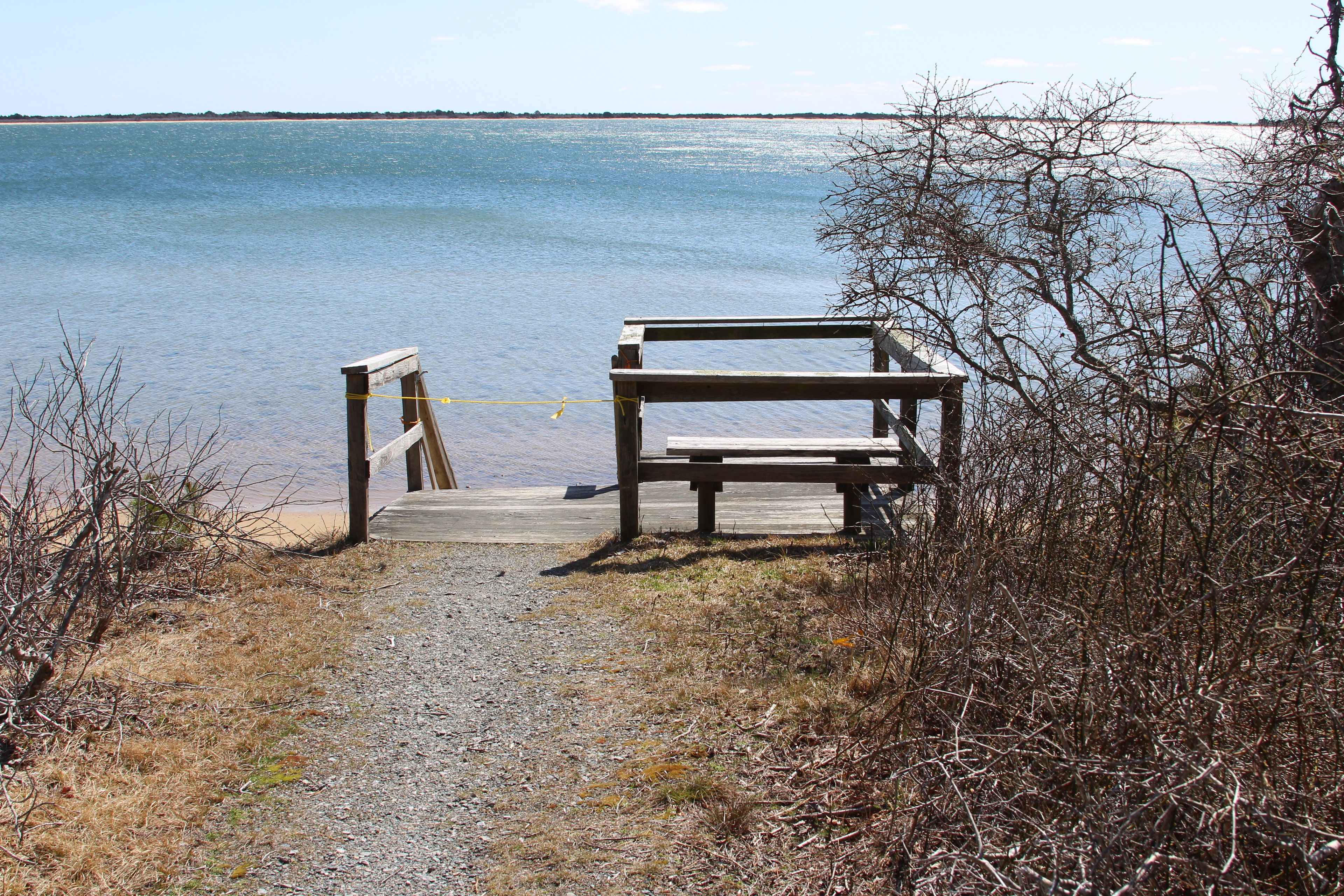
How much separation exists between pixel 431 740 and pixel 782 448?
12.0 ft

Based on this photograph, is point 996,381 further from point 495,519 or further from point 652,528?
point 495,519

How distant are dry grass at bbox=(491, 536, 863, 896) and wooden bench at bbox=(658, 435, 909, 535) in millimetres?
712

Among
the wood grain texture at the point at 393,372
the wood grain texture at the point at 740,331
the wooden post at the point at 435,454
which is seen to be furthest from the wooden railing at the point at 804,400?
the wooden post at the point at 435,454

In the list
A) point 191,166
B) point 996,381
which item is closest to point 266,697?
point 996,381

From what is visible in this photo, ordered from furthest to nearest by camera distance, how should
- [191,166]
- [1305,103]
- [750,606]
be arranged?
1. [191,166]
2. [750,606]
3. [1305,103]

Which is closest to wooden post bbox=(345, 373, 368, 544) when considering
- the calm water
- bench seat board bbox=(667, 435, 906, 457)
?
bench seat board bbox=(667, 435, 906, 457)

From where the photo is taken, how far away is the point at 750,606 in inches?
203

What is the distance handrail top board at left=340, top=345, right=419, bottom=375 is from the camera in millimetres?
6453

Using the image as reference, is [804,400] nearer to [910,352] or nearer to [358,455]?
[910,352]

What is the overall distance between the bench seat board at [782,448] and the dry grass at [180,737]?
225 centimetres

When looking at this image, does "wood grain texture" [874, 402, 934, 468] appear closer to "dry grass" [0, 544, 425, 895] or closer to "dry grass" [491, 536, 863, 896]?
"dry grass" [491, 536, 863, 896]

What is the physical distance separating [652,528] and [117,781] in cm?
412

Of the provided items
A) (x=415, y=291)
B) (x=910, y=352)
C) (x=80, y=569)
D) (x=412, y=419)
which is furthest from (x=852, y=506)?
(x=415, y=291)

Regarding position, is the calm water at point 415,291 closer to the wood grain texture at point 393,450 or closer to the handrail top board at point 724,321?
the handrail top board at point 724,321
